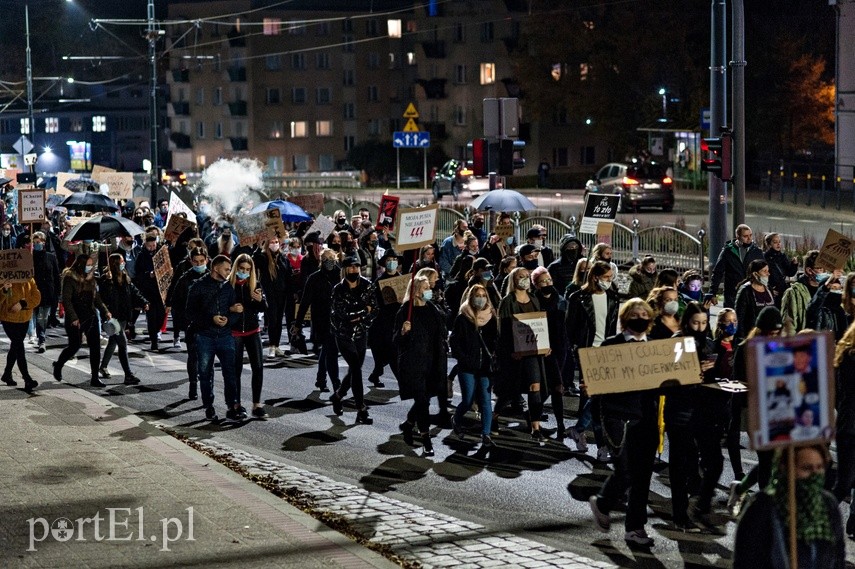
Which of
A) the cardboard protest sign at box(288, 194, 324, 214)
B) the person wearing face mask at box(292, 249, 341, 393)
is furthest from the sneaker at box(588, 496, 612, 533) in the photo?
the cardboard protest sign at box(288, 194, 324, 214)

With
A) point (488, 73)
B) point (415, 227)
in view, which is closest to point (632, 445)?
point (415, 227)

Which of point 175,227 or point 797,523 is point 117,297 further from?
point 797,523

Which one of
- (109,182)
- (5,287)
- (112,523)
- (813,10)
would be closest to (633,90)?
(813,10)

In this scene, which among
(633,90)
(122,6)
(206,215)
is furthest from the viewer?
(122,6)

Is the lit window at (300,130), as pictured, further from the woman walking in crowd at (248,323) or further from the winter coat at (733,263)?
the woman walking in crowd at (248,323)

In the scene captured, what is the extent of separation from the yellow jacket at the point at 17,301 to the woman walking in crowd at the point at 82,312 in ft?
1.52

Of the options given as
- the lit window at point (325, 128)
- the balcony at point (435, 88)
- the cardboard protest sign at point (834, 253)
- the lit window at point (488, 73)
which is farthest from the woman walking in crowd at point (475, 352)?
the lit window at point (325, 128)

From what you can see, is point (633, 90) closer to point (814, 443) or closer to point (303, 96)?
point (303, 96)

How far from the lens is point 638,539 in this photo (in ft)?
31.0

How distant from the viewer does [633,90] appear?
203 feet

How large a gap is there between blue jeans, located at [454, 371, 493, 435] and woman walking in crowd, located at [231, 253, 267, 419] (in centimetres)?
261

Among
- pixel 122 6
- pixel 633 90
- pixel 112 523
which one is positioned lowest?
pixel 112 523

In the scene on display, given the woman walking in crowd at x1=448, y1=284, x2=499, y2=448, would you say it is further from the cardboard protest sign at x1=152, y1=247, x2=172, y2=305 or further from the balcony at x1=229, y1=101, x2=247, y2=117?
the balcony at x1=229, y1=101, x2=247, y2=117

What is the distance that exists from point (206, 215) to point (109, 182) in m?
4.36
